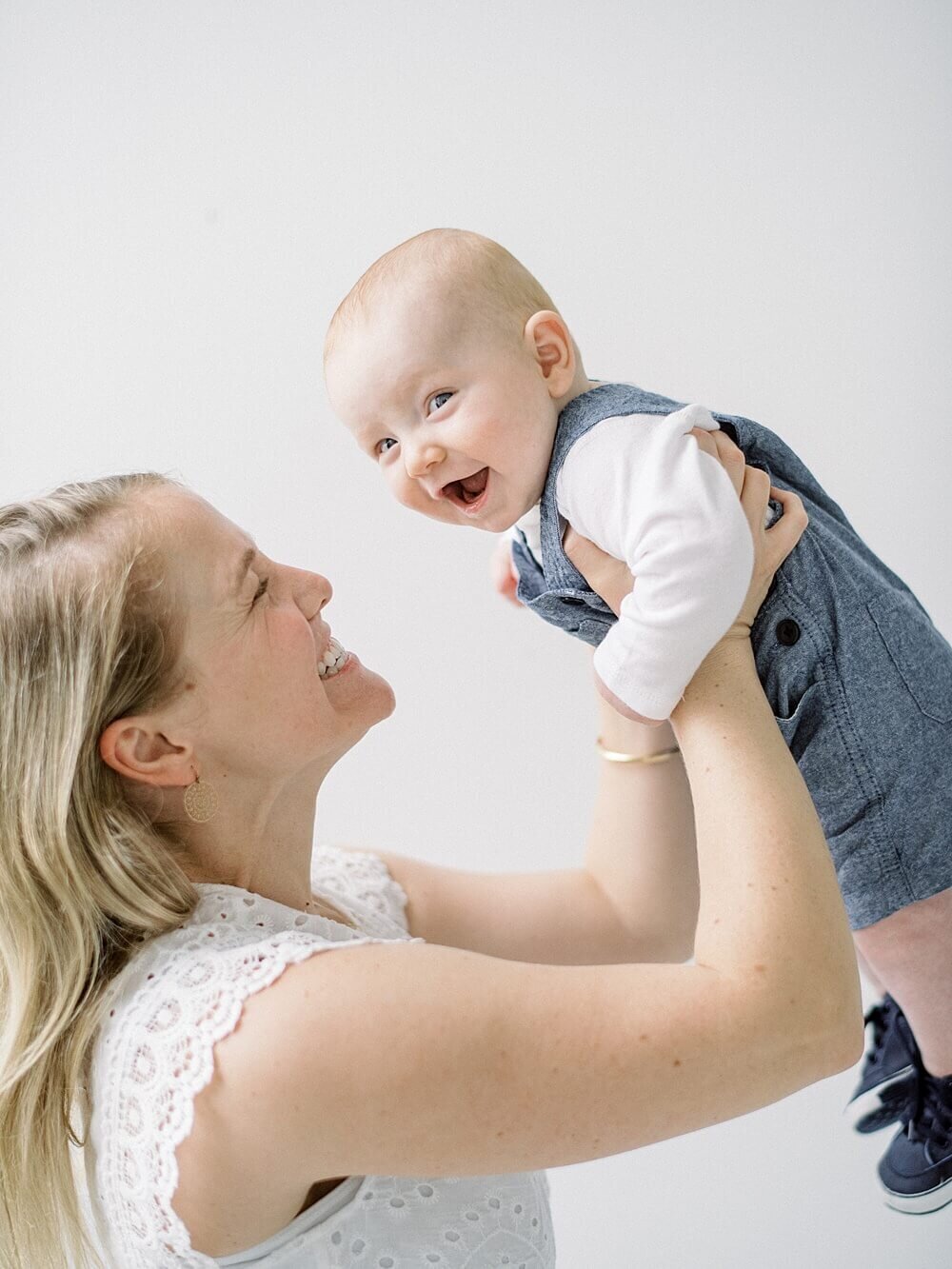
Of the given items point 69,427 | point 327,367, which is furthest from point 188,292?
point 327,367

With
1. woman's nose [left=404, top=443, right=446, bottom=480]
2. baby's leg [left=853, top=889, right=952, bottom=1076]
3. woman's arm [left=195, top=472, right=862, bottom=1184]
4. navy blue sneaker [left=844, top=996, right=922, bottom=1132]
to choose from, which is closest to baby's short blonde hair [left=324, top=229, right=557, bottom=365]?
woman's nose [left=404, top=443, right=446, bottom=480]

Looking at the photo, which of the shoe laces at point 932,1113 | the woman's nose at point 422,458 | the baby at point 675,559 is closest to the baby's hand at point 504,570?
the baby at point 675,559

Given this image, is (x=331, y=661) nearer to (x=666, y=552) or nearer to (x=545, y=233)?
(x=666, y=552)

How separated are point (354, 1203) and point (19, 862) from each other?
46cm

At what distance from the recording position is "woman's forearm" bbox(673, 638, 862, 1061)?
3.66 feet

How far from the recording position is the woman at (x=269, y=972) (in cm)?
111

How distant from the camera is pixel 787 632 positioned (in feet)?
4.29

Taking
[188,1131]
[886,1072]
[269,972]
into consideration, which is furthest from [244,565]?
[886,1072]

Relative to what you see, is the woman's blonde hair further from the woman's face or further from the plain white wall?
the plain white wall

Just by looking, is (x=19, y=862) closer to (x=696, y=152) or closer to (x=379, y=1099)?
(x=379, y=1099)

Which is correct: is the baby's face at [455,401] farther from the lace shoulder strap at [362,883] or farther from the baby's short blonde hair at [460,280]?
the lace shoulder strap at [362,883]

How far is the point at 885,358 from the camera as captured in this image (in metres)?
2.32

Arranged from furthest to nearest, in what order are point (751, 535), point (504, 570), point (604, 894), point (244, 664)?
point (604, 894)
point (504, 570)
point (244, 664)
point (751, 535)

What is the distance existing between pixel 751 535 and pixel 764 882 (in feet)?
1.05
